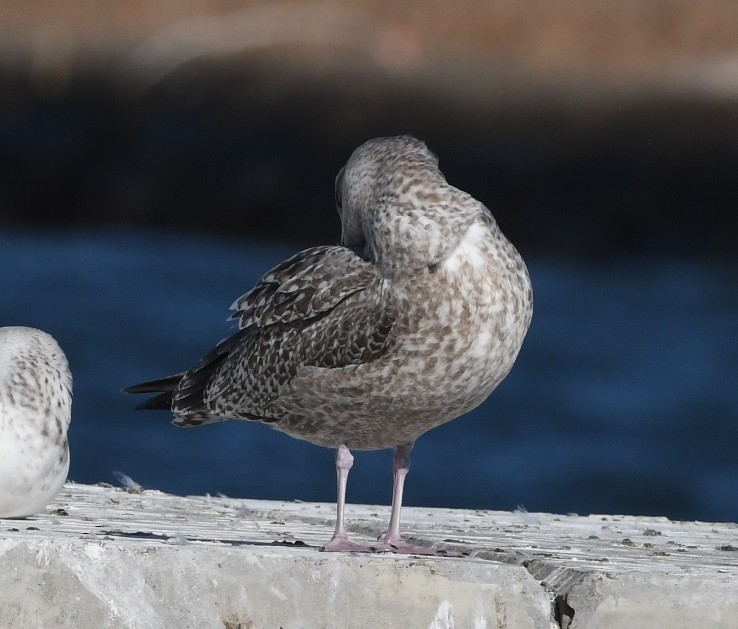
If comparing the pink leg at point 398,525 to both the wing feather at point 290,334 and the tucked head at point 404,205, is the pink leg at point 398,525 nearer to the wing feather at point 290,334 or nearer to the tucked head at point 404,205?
the wing feather at point 290,334

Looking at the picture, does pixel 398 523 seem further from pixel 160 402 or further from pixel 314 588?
pixel 160 402

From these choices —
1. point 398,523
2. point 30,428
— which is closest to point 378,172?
point 398,523

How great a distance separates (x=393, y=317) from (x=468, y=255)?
280 millimetres

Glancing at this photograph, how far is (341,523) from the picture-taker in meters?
4.98

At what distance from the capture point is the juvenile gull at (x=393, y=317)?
499cm

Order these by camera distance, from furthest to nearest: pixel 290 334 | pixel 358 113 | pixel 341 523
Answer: pixel 358 113 < pixel 290 334 < pixel 341 523

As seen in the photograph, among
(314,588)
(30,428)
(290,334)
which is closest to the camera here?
(314,588)

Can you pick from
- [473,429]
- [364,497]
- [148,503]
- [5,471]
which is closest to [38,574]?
[5,471]

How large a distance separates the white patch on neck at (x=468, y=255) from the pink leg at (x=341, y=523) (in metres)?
0.70

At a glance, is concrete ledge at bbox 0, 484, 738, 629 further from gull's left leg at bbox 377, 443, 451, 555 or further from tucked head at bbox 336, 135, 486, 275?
tucked head at bbox 336, 135, 486, 275

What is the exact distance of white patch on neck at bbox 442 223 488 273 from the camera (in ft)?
16.4

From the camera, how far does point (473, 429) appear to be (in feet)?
69.1

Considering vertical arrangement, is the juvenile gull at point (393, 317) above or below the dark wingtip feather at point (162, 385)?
above

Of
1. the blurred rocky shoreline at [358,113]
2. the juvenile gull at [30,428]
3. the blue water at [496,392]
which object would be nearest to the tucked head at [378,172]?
the juvenile gull at [30,428]
